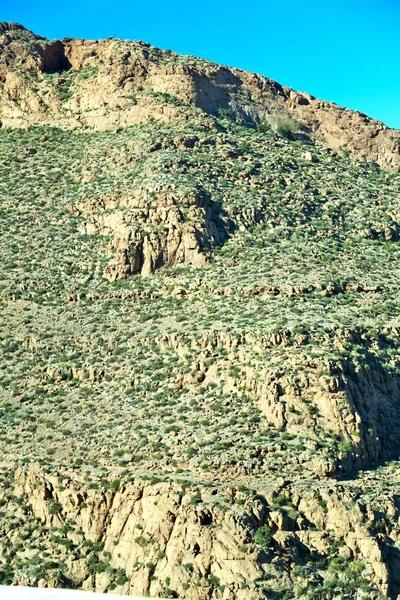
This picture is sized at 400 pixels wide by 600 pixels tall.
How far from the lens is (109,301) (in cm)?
7400

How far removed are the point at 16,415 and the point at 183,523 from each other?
48.9 ft

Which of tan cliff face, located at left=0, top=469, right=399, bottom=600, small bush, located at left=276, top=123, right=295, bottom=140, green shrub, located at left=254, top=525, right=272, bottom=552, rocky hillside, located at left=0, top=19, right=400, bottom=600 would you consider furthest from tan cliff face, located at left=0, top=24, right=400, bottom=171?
green shrub, located at left=254, top=525, right=272, bottom=552

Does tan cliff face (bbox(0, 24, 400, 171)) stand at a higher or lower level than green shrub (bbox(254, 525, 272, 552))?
higher

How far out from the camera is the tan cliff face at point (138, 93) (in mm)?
91250

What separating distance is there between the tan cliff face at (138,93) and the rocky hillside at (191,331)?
17cm

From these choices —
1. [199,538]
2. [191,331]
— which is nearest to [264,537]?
[199,538]

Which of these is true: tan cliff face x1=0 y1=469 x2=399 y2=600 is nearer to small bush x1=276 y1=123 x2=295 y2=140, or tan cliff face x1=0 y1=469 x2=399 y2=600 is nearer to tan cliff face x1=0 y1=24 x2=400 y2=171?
tan cliff face x1=0 y1=24 x2=400 y2=171

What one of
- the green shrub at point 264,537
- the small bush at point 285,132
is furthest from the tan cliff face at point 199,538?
the small bush at point 285,132

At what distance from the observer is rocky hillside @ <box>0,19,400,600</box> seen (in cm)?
5528

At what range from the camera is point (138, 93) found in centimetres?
9112

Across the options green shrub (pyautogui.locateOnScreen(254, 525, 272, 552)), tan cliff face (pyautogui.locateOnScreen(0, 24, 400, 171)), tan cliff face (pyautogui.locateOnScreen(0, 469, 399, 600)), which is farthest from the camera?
tan cliff face (pyautogui.locateOnScreen(0, 24, 400, 171))

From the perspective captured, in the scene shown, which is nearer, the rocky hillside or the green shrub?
the green shrub

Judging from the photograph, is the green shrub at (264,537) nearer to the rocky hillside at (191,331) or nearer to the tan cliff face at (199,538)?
the tan cliff face at (199,538)

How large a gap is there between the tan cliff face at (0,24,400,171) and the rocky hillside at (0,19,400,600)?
0.17 meters
